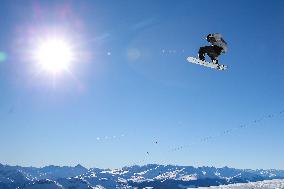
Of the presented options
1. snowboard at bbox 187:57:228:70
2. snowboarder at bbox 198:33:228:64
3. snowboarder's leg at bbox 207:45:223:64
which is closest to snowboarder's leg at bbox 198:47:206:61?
snowboarder at bbox 198:33:228:64

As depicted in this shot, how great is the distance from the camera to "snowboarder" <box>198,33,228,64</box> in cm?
1313

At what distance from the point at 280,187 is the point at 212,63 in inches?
728

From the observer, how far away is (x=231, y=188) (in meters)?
35.4

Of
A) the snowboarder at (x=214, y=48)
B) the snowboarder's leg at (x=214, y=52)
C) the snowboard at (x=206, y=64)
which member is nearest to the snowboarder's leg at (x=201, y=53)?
the snowboarder at (x=214, y=48)

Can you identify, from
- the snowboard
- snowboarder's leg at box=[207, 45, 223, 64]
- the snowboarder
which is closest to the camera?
the snowboarder

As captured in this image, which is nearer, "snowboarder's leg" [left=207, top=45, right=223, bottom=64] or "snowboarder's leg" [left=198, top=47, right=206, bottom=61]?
"snowboarder's leg" [left=207, top=45, right=223, bottom=64]

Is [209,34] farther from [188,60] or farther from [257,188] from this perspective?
[257,188]

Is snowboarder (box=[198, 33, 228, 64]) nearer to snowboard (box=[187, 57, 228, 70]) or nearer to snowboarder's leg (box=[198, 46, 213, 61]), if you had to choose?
snowboarder's leg (box=[198, 46, 213, 61])

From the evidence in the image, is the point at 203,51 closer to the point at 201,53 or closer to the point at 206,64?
the point at 201,53

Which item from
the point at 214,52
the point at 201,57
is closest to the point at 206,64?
the point at 201,57

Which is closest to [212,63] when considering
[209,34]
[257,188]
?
[209,34]

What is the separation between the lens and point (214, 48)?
1408 cm

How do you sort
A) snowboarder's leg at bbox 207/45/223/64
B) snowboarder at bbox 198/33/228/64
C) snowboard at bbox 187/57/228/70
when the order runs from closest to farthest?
snowboarder at bbox 198/33/228/64, snowboarder's leg at bbox 207/45/223/64, snowboard at bbox 187/57/228/70

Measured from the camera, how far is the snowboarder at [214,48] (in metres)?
13.1
